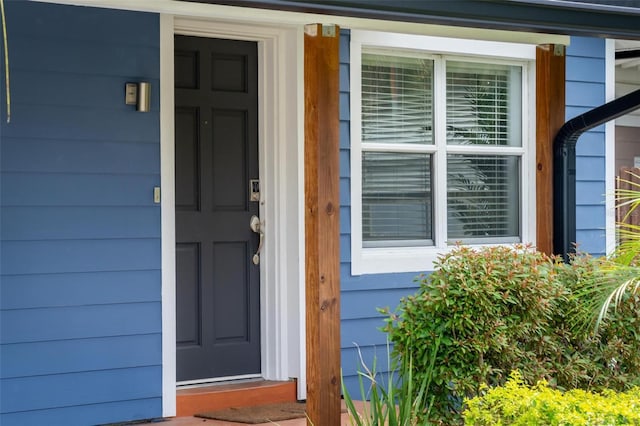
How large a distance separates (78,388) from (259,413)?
1.03 meters

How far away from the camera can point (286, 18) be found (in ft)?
12.5

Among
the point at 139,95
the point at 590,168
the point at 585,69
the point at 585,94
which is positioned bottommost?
the point at 590,168

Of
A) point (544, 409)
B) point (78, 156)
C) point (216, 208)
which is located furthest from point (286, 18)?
point (544, 409)

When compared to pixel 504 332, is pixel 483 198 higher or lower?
higher

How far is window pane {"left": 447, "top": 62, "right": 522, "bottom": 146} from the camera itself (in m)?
5.55

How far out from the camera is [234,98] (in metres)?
5.09

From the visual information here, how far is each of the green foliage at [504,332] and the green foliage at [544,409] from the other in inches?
12.6

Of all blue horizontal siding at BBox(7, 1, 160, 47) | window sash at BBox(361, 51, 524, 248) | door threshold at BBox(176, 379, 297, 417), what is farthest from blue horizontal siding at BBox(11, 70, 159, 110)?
→ door threshold at BBox(176, 379, 297, 417)

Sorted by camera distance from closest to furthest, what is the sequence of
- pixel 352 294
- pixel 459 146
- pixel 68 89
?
1. pixel 68 89
2. pixel 352 294
3. pixel 459 146

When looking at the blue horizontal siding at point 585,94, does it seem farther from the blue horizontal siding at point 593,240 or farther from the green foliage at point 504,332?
the green foliage at point 504,332

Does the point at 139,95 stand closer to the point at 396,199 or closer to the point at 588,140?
the point at 396,199

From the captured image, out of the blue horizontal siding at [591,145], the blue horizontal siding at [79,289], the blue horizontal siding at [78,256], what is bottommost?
the blue horizontal siding at [79,289]

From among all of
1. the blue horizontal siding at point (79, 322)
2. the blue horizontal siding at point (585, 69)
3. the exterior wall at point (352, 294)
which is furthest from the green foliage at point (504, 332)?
the blue horizontal siding at point (585, 69)

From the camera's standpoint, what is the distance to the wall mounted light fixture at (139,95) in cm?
455
